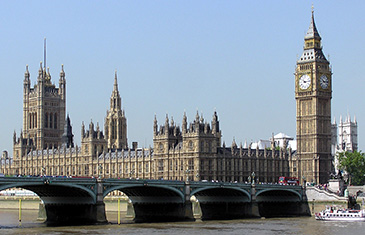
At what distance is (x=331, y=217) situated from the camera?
4289 inches

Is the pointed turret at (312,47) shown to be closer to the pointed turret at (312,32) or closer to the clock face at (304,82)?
the pointed turret at (312,32)

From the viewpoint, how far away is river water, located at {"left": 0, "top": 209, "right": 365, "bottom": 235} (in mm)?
89062

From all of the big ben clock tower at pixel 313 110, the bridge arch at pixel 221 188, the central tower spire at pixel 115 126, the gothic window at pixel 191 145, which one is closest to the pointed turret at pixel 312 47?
the big ben clock tower at pixel 313 110

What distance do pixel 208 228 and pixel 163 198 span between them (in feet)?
49.3

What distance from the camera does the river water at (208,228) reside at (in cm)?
8906

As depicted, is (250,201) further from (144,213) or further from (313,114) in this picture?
(313,114)

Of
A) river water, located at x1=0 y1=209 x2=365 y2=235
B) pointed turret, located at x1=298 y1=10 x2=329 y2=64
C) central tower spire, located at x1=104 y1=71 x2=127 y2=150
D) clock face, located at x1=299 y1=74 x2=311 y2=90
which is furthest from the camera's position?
central tower spire, located at x1=104 y1=71 x2=127 y2=150

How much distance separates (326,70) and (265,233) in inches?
3095

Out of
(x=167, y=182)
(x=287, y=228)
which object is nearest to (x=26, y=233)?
(x=167, y=182)

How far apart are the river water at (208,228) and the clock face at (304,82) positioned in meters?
58.5

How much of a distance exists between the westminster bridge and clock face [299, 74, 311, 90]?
3983 cm

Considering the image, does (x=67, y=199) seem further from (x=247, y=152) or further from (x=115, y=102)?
(x=115, y=102)

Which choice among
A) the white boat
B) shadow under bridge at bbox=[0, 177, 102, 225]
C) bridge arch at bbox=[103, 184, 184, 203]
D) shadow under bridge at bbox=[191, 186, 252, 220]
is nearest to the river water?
shadow under bridge at bbox=[0, 177, 102, 225]

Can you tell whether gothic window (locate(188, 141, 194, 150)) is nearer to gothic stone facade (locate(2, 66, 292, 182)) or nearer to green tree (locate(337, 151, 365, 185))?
gothic stone facade (locate(2, 66, 292, 182))
